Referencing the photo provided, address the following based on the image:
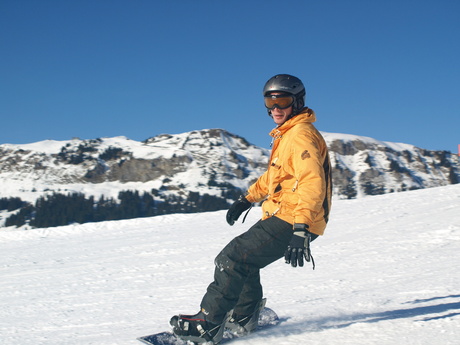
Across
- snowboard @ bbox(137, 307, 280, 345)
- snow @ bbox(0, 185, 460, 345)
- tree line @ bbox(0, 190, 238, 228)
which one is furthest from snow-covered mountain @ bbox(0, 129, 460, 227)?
snowboard @ bbox(137, 307, 280, 345)

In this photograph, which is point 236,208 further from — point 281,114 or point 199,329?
point 199,329

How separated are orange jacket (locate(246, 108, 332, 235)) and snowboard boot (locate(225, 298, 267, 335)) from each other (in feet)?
2.76

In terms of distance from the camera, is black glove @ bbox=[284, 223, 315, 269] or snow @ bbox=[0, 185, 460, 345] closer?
black glove @ bbox=[284, 223, 315, 269]

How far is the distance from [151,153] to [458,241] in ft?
612

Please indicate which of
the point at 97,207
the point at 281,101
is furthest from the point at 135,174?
the point at 281,101

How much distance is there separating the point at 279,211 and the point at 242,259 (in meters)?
0.45

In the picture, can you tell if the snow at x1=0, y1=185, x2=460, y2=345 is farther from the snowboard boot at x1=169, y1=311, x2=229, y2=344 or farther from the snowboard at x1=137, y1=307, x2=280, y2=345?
the snowboard boot at x1=169, y1=311, x2=229, y2=344

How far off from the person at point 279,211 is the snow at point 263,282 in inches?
14.5

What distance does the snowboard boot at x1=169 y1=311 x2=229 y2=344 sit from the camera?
133 inches

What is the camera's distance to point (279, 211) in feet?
11.2

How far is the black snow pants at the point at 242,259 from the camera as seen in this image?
336 cm

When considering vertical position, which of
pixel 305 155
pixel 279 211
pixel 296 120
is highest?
pixel 296 120

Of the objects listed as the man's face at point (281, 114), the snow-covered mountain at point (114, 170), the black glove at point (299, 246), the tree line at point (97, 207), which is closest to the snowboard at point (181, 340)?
the black glove at point (299, 246)

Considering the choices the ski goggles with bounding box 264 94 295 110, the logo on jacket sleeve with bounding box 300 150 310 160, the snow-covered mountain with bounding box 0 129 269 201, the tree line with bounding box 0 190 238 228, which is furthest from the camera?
the snow-covered mountain with bounding box 0 129 269 201
